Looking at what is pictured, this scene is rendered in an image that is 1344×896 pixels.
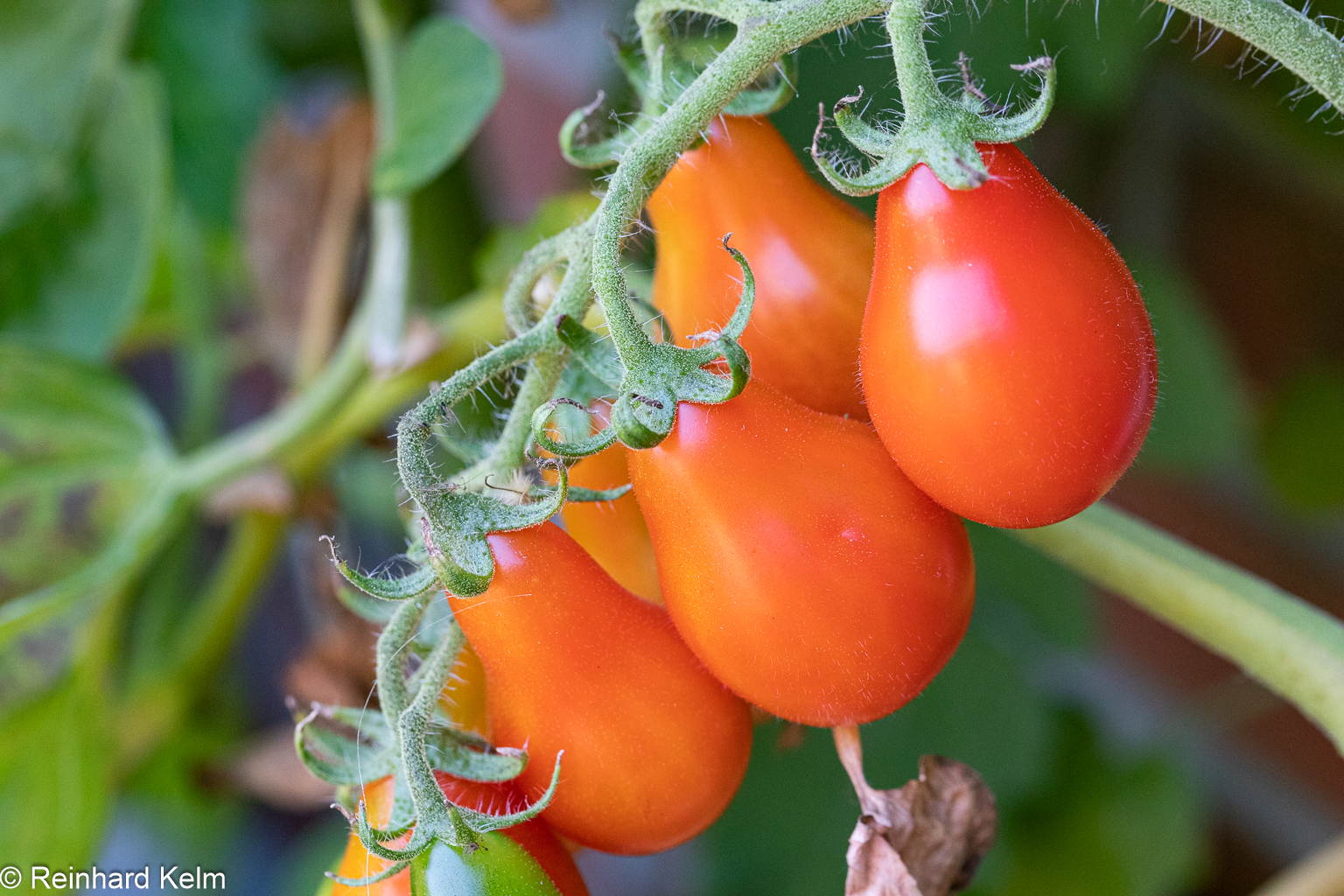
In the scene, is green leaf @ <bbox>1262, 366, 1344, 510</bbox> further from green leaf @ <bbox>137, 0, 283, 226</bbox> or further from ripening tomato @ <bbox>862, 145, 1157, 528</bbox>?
green leaf @ <bbox>137, 0, 283, 226</bbox>

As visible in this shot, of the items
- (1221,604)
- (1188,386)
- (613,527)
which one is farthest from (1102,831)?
(613,527)

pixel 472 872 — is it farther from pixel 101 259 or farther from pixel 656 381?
pixel 101 259

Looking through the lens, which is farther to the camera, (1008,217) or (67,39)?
(67,39)

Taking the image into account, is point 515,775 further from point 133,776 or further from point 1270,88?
point 1270,88

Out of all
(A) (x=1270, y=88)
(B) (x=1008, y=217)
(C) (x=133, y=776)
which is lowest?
(C) (x=133, y=776)

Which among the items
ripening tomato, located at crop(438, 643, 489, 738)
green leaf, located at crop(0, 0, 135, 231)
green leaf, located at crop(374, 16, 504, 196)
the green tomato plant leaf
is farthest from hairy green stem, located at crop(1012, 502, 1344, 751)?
green leaf, located at crop(0, 0, 135, 231)

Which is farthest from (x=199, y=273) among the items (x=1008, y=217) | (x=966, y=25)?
(x=1008, y=217)

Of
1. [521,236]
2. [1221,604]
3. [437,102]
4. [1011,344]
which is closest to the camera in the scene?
[1011,344]
